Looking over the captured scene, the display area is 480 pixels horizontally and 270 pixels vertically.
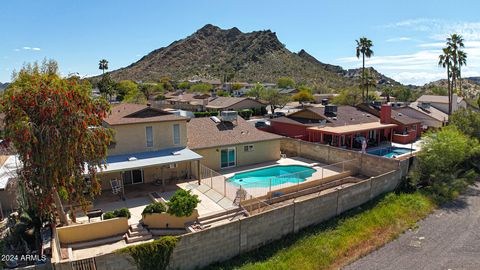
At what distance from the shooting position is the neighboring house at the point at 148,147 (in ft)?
68.3

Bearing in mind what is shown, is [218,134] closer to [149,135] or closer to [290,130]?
[149,135]

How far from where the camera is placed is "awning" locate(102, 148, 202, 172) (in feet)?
64.0

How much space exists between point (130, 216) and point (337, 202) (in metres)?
12.0

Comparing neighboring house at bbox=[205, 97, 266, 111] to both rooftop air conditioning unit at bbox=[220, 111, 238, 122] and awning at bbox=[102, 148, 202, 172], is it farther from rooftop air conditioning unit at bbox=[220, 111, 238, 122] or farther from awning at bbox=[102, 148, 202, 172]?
awning at bbox=[102, 148, 202, 172]

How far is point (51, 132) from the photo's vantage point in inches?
504

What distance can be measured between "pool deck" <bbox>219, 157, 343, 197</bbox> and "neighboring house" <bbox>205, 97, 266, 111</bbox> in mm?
31410

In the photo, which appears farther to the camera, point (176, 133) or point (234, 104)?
point (234, 104)

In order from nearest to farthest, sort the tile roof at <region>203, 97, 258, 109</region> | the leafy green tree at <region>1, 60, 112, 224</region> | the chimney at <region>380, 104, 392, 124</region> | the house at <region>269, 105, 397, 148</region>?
the leafy green tree at <region>1, 60, 112, 224</region> → the house at <region>269, 105, 397, 148</region> → the chimney at <region>380, 104, 392, 124</region> → the tile roof at <region>203, 97, 258, 109</region>

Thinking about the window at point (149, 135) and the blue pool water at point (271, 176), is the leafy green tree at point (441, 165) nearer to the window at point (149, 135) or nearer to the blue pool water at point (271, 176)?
the blue pool water at point (271, 176)

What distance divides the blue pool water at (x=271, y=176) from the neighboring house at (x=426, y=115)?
77.2ft

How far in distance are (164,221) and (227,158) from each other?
11.0 metres

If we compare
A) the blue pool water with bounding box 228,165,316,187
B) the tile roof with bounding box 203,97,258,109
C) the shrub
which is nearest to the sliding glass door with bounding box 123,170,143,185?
the blue pool water with bounding box 228,165,316,187

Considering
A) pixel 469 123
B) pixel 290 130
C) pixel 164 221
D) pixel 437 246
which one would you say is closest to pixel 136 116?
pixel 164 221

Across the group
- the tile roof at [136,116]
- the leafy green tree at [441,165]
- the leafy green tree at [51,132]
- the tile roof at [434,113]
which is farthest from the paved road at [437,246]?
the tile roof at [434,113]
